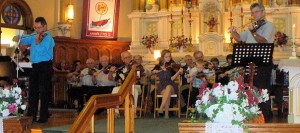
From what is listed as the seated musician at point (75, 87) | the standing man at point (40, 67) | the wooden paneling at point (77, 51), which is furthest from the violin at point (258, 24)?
the wooden paneling at point (77, 51)

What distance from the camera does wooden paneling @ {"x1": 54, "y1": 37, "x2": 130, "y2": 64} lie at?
48.6ft

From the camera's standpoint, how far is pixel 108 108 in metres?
6.26

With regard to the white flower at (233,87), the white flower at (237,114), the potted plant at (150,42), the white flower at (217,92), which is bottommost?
the white flower at (237,114)

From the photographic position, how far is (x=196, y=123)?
4543 mm

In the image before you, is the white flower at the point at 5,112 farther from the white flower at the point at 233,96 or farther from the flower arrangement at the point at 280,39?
the flower arrangement at the point at 280,39

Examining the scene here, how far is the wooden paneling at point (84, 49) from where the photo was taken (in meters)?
14.8

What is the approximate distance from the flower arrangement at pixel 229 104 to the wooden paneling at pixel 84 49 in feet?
33.5

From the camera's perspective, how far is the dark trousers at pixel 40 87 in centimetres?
797

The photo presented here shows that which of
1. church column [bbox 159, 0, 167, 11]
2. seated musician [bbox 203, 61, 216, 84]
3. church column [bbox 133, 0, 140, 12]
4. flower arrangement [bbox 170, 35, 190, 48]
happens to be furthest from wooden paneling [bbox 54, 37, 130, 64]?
seated musician [bbox 203, 61, 216, 84]

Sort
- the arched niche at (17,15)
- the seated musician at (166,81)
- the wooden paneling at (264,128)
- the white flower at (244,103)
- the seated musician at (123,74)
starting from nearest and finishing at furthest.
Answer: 1. the wooden paneling at (264,128)
2. the white flower at (244,103)
3. the seated musician at (123,74)
4. the seated musician at (166,81)
5. the arched niche at (17,15)

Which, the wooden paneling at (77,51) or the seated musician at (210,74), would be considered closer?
the seated musician at (210,74)

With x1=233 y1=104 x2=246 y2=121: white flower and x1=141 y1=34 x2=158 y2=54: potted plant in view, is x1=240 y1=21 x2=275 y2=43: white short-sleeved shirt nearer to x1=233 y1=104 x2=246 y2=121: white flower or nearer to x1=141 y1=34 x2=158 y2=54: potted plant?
x1=233 y1=104 x2=246 y2=121: white flower

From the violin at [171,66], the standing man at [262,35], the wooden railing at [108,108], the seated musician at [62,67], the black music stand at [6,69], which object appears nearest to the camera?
the wooden railing at [108,108]

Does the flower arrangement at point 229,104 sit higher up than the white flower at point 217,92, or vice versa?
the white flower at point 217,92
